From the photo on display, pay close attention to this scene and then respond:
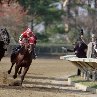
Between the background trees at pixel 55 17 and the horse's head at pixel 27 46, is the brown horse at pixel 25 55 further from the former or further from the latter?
the background trees at pixel 55 17

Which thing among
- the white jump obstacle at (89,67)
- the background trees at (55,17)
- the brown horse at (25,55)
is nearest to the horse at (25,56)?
the brown horse at (25,55)

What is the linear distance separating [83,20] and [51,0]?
6830 mm

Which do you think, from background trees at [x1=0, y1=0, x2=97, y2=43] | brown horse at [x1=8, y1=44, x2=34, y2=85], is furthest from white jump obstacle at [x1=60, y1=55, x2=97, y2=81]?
background trees at [x1=0, y1=0, x2=97, y2=43]

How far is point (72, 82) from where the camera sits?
20219 millimetres

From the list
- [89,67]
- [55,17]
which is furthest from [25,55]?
[55,17]

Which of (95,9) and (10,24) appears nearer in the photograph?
(10,24)

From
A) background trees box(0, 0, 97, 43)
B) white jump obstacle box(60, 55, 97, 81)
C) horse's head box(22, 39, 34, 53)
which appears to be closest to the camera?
horse's head box(22, 39, 34, 53)

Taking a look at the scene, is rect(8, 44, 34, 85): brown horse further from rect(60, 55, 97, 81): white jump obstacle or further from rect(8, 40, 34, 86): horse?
rect(60, 55, 97, 81): white jump obstacle

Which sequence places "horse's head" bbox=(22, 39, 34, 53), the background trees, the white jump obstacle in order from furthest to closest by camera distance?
1. the background trees
2. the white jump obstacle
3. "horse's head" bbox=(22, 39, 34, 53)

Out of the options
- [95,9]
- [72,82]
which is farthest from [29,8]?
[72,82]

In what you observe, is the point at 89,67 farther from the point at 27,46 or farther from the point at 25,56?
the point at 27,46

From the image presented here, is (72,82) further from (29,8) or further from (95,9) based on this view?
(95,9)

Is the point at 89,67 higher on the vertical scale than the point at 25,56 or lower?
lower

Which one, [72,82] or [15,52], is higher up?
[15,52]
